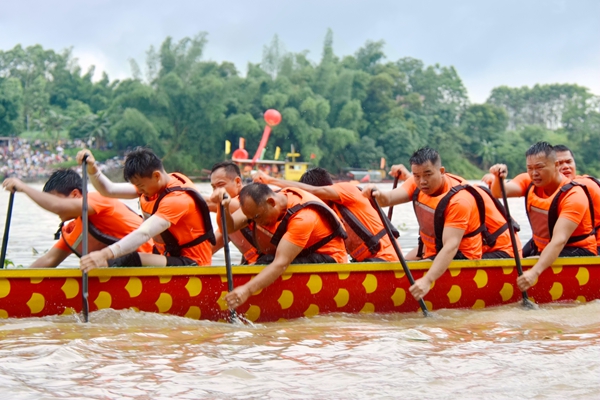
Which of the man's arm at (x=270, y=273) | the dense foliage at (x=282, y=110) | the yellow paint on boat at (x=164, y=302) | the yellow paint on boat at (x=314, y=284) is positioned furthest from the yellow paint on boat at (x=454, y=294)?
the dense foliage at (x=282, y=110)

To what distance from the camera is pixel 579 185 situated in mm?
6746

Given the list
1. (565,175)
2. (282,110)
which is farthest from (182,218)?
(282,110)

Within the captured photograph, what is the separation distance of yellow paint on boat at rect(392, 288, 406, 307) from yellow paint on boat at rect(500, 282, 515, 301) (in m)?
0.93

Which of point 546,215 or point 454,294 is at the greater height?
point 546,215

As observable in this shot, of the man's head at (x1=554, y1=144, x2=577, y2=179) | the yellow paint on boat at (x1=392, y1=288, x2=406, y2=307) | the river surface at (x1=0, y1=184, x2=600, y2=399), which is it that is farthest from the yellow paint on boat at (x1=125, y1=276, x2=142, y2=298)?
the man's head at (x1=554, y1=144, x2=577, y2=179)

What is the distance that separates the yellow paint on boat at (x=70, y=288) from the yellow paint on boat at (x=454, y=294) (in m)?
2.97

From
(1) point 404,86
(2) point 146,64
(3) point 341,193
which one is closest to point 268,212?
(3) point 341,193

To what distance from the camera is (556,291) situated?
692 cm

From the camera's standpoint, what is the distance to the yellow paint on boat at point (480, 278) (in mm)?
6594

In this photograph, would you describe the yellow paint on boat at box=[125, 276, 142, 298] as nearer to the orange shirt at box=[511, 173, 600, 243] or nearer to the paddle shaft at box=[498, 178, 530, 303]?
the paddle shaft at box=[498, 178, 530, 303]

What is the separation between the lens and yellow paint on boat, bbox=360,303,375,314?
6.29 metres

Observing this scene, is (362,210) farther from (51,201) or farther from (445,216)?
(51,201)

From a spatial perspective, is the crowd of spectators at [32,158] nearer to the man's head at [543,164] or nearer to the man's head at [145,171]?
Answer: the man's head at [145,171]

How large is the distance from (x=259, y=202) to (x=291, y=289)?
793mm
